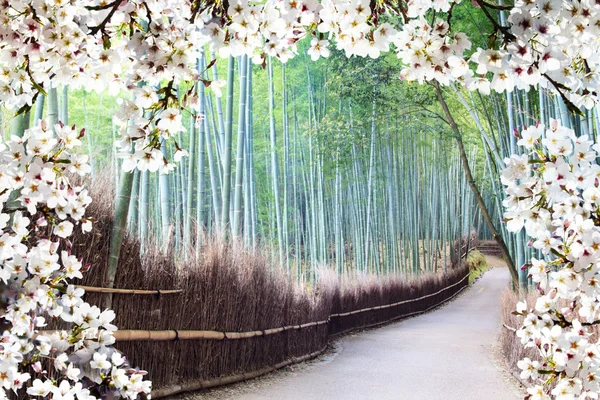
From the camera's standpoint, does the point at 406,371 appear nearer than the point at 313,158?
Yes

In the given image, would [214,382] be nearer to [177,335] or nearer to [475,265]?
[177,335]

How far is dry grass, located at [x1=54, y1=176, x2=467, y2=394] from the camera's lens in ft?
12.5

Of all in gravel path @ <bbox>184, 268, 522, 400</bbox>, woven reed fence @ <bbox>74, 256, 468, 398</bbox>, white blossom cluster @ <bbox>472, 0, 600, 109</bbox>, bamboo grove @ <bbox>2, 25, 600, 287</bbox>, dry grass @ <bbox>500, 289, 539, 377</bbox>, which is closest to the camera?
white blossom cluster @ <bbox>472, 0, 600, 109</bbox>

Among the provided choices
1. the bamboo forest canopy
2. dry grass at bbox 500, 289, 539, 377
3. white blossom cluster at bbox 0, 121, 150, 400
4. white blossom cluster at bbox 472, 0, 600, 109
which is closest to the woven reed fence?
dry grass at bbox 500, 289, 539, 377

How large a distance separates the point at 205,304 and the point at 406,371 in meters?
2.09

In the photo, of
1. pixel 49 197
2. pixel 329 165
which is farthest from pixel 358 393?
pixel 329 165

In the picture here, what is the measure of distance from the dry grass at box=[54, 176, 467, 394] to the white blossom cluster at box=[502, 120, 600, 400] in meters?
2.44

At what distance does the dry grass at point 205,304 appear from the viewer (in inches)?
150

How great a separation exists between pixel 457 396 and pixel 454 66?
399cm

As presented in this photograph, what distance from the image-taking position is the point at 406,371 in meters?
5.78

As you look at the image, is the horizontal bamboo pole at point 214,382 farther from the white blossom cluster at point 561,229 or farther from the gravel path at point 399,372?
the white blossom cluster at point 561,229

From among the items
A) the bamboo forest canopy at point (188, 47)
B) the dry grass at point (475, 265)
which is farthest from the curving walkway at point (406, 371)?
the dry grass at point (475, 265)

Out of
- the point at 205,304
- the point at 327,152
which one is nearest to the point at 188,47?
the point at 205,304

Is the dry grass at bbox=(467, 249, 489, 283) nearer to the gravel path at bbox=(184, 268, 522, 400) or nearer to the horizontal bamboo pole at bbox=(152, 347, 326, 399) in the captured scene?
the gravel path at bbox=(184, 268, 522, 400)
